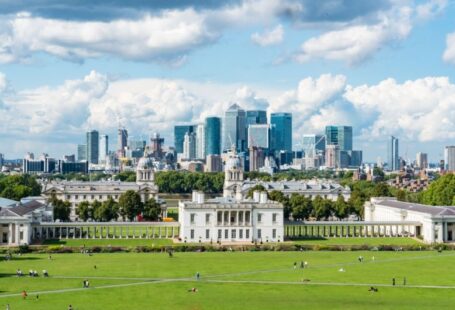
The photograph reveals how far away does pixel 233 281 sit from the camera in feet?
255

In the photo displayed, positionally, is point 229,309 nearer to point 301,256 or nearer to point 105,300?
point 105,300

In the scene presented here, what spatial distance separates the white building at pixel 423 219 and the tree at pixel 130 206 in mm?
42171

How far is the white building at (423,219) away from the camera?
126 metres

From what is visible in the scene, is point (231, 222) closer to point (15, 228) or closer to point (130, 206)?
point (130, 206)

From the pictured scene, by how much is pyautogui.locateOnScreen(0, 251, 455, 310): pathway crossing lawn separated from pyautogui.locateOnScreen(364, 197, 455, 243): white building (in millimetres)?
22660

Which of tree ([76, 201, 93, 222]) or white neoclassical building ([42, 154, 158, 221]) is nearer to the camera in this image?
tree ([76, 201, 93, 222])

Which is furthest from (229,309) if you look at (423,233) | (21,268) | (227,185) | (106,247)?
(227,185)

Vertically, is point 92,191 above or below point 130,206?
above

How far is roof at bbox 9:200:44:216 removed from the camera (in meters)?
124

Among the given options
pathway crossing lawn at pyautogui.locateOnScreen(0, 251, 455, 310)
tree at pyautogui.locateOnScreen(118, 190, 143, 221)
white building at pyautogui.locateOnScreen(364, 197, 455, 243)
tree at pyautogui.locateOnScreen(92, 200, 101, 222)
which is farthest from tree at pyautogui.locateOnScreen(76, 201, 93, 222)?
white building at pyautogui.locateOnScreen(364, 197, 455, 243)

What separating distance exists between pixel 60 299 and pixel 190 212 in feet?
192

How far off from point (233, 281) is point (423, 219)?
60.4 metres

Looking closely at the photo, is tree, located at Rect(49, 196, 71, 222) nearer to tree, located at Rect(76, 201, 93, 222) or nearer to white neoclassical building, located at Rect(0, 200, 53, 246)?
tree, located at Rect(76, 201, 93, 222)

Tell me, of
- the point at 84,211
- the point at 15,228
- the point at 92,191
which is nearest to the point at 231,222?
the point at 15,228
